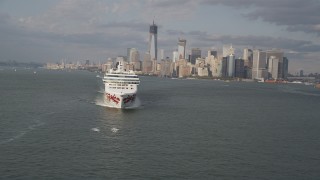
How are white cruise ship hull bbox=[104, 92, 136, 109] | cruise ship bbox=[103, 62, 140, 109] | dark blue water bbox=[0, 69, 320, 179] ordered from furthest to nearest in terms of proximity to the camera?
1. cruise ship bbox=[103, 62, 140, 109]
2. white cruise ship hull bbox=[104, 92, 136, 109]
3. dark blue water bbox=[0, 69, 320, 179]

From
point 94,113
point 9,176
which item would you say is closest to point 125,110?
point 94,113

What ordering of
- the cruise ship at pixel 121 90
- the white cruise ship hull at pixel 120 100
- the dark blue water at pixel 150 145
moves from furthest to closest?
the cruise ship at pixel 121 90, the white cruise ship hull at pixel 120 100, the dark blue water at pixel 150 145

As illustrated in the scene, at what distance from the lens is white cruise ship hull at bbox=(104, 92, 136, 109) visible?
186 feet

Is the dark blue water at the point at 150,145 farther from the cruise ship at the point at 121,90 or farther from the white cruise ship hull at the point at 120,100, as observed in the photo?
the cruise ship at the point at 121,90

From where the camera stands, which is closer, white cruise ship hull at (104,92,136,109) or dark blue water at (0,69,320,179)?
dark blue water at (0,69,320,179)

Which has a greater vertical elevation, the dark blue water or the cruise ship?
the cruise ship

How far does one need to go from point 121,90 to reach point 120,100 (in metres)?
3.13

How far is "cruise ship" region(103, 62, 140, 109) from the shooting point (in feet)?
187

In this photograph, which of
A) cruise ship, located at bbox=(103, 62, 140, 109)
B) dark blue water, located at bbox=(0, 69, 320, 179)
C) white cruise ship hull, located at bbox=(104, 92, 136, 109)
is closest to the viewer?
dark blue water, located at bbox=(0, 69, 320, 179)

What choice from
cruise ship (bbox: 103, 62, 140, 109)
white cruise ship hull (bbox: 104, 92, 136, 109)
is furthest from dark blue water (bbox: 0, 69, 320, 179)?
cruise ship (bbox: 103, 62, 140, 109)

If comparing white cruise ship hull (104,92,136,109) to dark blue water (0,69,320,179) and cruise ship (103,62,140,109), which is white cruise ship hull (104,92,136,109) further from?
dark blue water (0,69,320,179)

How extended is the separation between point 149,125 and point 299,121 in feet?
67.4

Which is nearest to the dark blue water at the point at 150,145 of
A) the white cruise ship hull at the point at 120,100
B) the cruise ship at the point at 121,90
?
the white cruise ship hull at the point at 120,100

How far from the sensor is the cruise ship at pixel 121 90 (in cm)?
5697
